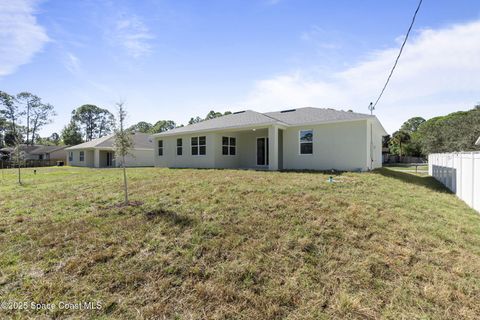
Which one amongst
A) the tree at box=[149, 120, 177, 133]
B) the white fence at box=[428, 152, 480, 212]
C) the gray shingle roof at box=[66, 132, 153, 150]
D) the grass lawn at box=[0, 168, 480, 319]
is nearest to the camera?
the grass lawn at box=[0, 168, 480, 319]

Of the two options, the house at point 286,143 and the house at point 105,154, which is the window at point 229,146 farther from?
the house at point 105,154

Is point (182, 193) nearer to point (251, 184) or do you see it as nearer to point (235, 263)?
point (251, 184)

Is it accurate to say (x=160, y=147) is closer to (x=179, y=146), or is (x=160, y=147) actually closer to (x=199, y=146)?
(x=179, y=146)

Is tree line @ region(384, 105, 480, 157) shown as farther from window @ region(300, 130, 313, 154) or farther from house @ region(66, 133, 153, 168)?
house @ region(66, 133, 153, 168)

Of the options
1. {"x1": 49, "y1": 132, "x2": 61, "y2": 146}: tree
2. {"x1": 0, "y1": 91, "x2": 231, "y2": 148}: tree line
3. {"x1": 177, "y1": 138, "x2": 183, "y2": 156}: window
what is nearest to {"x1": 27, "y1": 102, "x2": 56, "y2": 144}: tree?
{"x1": 0, "y1": 91, "x2": 231, "y2": 148}: tree line

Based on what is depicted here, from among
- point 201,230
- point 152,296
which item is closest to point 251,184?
point 201,230

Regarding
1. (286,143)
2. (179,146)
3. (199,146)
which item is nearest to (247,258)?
(286,143)

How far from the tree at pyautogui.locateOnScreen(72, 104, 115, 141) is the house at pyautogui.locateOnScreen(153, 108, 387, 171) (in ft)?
155

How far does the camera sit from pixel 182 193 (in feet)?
24.1

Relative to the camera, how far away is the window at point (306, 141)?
13148mm

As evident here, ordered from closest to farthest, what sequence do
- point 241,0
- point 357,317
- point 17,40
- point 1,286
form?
point 357,317 < point 1,286 < point 241,0 < point 17,40

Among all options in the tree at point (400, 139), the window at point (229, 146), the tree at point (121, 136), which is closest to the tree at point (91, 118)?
the window at point (229, 146)

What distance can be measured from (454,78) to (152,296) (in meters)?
12.7

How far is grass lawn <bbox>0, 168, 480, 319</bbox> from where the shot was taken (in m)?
2.93
